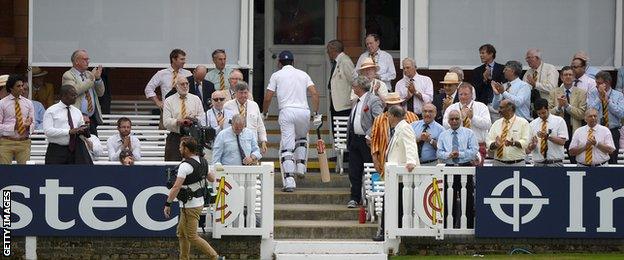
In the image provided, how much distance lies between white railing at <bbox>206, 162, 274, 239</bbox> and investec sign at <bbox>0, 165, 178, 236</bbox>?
56cm

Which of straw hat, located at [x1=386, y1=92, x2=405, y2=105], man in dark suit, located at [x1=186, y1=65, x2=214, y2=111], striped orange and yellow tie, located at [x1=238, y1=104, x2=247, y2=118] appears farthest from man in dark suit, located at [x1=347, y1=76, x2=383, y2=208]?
man in dark suit, located at [x1=186, y1=65, x2=214, y2=111]

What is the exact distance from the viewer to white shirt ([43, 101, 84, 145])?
2045 centimetres

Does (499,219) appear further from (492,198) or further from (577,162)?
(577,162)

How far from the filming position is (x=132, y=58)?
2344cm

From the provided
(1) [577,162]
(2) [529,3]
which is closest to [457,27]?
(2) [529,3]

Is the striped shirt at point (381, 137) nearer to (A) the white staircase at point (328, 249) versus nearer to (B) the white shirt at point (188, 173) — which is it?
(A) the white staircase at point (328, 249)

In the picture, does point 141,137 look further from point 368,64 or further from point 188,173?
point 188,173

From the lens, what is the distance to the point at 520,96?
21734 millimetres

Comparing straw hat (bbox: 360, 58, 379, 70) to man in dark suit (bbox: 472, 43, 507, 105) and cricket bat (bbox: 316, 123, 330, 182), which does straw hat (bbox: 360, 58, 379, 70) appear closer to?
cricket bat (bbox: 316, 123, 330, 182)

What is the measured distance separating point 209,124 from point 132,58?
2.67 meters

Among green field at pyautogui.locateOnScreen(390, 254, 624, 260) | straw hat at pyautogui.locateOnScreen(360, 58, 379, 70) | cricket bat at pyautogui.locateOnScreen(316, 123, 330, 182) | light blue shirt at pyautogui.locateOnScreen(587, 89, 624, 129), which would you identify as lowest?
green field at pyautogui.locateOnScreen(390, 254, 624, 260)

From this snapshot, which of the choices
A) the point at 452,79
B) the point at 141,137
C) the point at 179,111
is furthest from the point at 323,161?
the point at 141,137

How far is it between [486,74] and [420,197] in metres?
3.51

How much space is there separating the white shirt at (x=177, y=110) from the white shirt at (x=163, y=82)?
1.23 metres
